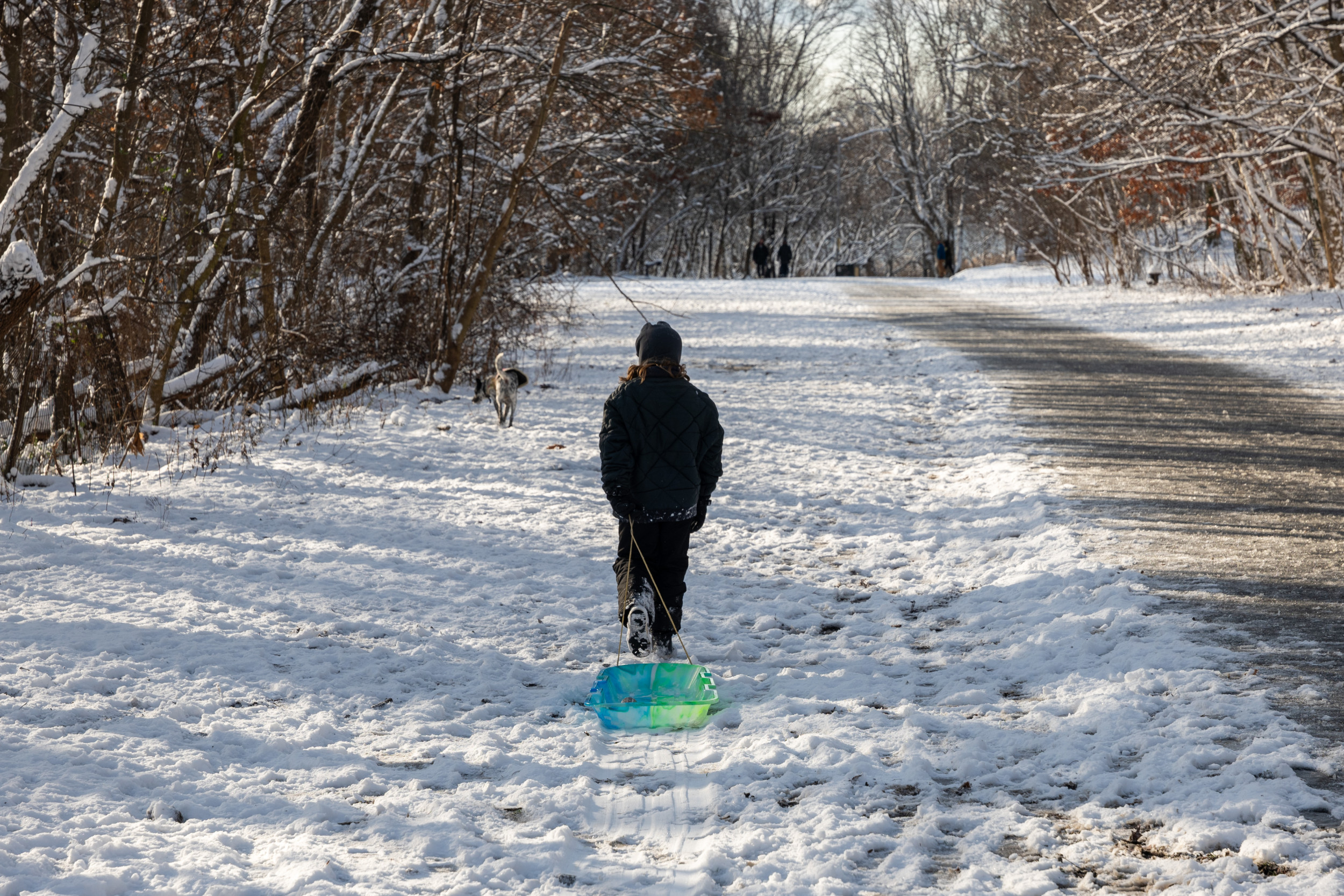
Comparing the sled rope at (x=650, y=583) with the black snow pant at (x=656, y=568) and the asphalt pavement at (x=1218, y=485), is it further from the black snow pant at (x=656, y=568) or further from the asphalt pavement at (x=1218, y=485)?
the asphalt pavement at (x=1218, y=485)

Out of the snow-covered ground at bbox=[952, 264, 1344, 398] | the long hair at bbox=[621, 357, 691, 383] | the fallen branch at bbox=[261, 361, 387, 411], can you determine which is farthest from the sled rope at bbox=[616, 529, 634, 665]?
the snow-covered ground at bbox=[952, 264, 1344, 398]

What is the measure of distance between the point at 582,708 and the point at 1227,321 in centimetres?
1522

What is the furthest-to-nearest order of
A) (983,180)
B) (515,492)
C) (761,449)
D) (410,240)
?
(983,180) < (410,240) < (761,449) < (515,492)

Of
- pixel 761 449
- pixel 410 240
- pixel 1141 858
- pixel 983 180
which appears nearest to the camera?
pixel 1141 858

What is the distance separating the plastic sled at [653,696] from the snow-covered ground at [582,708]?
0.10 metres

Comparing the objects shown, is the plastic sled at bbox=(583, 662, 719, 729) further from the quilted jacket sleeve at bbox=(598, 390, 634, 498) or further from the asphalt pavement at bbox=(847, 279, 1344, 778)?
the asphalt pavement at bbox=(847, 279, 1344, 778)

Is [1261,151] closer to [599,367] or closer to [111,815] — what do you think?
[599,367]

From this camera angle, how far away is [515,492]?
806 cm

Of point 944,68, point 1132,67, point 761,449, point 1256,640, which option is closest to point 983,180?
point 944,68

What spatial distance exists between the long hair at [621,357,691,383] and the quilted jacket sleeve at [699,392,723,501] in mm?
155

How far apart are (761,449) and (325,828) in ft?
21.7

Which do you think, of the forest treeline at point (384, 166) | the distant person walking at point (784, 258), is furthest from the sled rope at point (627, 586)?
the distant person walking at point (784, 258)

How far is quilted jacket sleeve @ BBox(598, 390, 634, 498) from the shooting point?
4.77 meters

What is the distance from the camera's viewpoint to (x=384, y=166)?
46.1 feet
